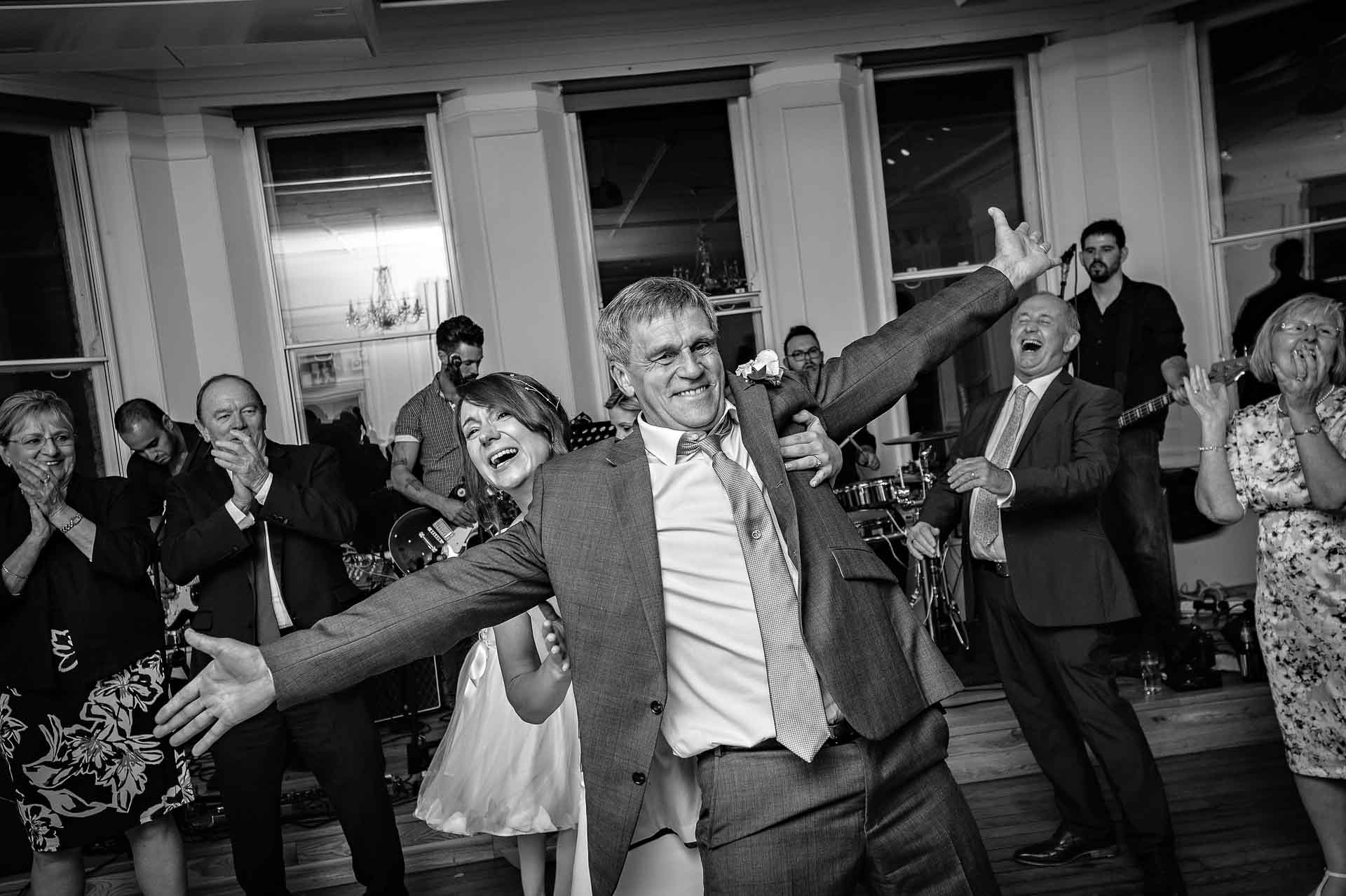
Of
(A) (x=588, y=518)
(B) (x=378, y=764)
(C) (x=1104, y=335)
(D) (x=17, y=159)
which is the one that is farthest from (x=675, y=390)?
(D) (x=17, y=159)

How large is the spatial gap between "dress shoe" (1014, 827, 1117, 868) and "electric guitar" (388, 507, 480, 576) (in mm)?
2464

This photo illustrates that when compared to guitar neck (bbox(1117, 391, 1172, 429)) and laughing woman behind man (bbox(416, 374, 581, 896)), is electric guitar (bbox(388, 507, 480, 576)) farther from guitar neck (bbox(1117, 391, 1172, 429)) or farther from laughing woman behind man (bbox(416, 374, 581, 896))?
guitar neck (bbox(1117, 391, 1172, 429))

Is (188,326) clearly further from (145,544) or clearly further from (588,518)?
(588,518)

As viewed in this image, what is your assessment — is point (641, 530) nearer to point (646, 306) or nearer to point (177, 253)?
point (646, 306)

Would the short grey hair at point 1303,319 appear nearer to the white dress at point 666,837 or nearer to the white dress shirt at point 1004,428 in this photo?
the white dress shirt at point 1004,428

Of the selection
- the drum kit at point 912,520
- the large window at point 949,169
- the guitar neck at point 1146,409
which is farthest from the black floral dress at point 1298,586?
the large window at point 949,169

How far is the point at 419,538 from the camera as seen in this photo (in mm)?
5102

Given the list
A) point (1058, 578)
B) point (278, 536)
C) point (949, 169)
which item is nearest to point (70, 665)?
point (278, 536)

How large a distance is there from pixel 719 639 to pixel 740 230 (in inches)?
192

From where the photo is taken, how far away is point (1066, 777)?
11.9ft

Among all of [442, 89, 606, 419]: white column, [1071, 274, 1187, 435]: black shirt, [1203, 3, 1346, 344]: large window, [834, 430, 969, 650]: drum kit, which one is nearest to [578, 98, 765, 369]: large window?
[442, 89, 606, 419]: white column

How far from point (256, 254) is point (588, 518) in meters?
4.85

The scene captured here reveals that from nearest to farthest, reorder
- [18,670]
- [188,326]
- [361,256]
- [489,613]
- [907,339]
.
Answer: [489,613] < [907,339] < [18,670] < [188,326] < [361,256]

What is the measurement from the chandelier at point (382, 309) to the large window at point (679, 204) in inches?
42.1
